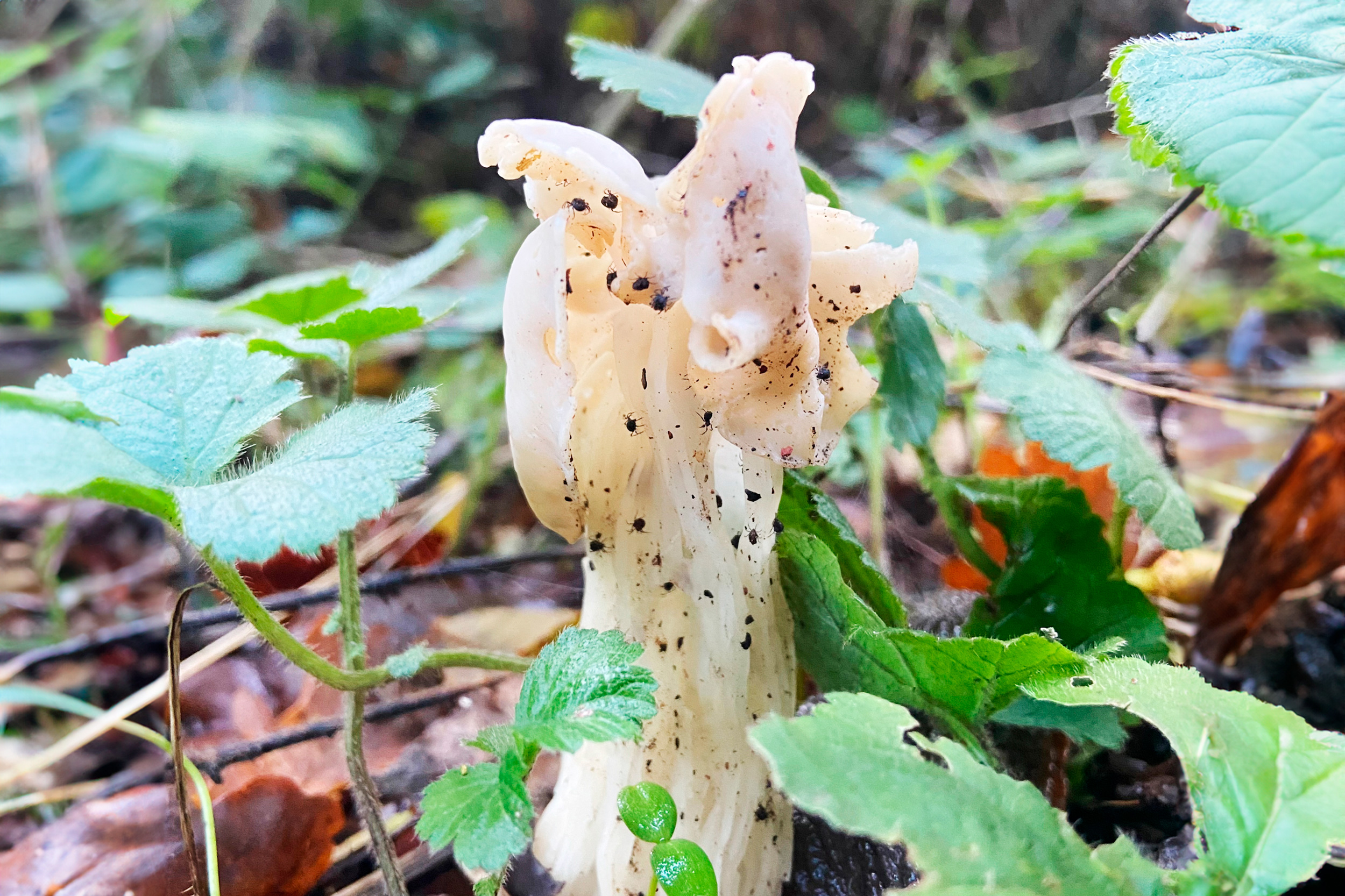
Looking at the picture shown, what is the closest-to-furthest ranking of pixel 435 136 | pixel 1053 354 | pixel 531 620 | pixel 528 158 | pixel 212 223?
pixel 528 158
pixel 1053 354
pixel 531 620
pixel 212 223
pixel 435 136

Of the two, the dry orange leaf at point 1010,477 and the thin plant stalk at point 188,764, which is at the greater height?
the dry orange leaf at point 1010,477

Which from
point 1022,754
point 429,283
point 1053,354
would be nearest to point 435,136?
point 429,283

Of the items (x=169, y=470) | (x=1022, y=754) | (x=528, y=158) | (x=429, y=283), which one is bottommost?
(x=429, y=283)

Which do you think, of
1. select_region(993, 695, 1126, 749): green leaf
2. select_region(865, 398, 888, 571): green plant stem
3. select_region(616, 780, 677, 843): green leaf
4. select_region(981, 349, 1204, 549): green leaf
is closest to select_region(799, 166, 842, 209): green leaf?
select_region(981, 349, 1204, 549): green leaf

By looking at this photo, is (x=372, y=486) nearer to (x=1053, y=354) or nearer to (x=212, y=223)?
(x=1053, y=354)

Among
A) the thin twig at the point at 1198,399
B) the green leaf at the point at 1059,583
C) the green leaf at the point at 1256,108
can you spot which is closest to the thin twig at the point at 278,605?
the green leaf at the point at 1059,583

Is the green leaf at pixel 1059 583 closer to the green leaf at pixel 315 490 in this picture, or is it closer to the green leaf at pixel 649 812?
the green leaf at pixel 649 812

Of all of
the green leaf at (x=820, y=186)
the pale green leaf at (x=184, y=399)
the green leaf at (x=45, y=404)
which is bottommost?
the pale green leaf at (x=184, y=399)
